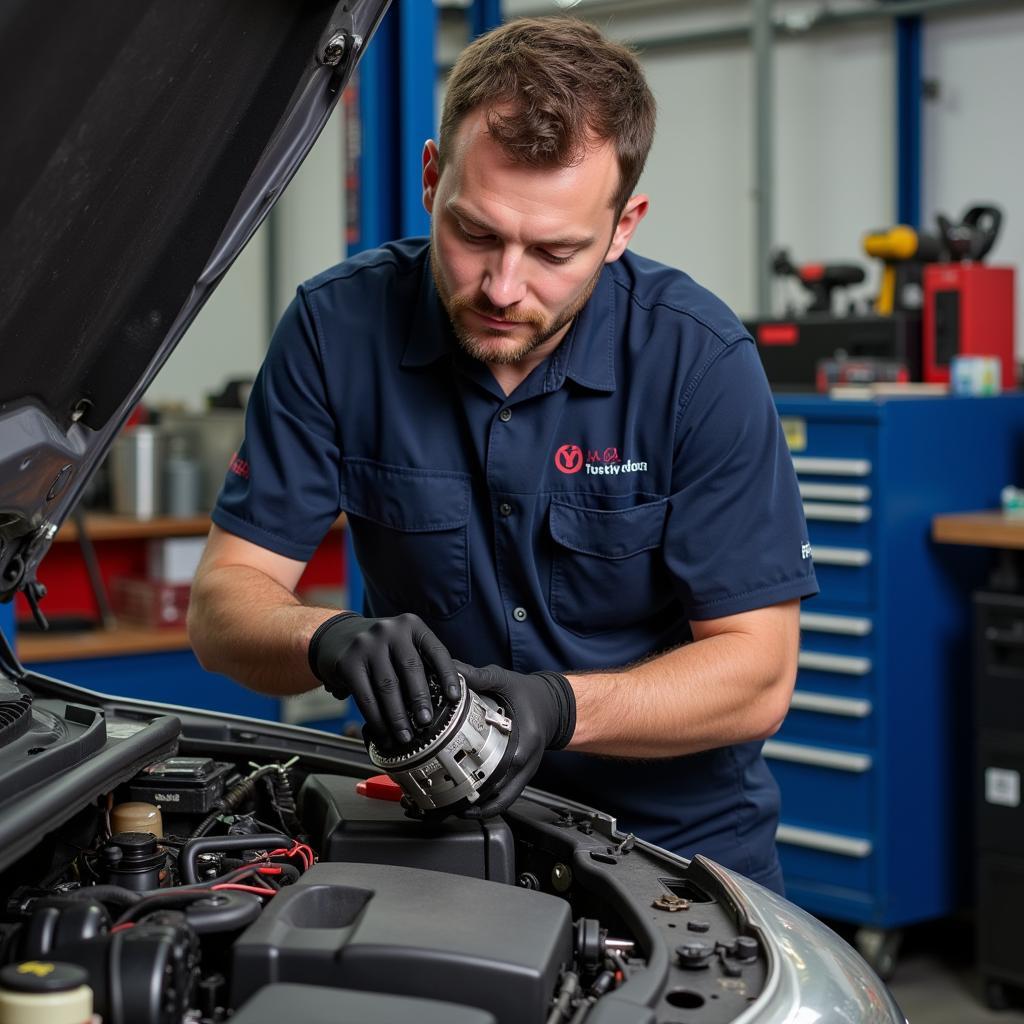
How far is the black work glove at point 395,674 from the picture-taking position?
112cm

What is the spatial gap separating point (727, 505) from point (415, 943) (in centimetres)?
73

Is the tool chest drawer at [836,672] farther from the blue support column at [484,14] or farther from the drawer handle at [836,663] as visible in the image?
the blue support column at [484,14]

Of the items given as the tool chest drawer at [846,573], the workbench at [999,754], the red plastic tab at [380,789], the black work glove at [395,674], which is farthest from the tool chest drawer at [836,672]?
the black work glove at [395,674]

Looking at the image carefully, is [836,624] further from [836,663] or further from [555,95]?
[555,95]

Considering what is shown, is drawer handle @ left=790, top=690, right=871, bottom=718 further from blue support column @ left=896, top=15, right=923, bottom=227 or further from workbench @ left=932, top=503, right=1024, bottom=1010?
blue support column @ left=896, top=15, right=923, bottom=227

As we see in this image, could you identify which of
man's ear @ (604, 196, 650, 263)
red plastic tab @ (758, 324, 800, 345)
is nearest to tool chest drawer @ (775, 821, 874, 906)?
red plastic tab @ (758, 324, 800, 345)

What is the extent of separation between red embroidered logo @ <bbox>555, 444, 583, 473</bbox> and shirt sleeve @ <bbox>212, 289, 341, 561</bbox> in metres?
0.24

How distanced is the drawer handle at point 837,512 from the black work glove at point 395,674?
192cm

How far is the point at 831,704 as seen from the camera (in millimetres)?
3021

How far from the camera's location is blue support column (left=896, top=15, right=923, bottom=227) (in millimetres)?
4918

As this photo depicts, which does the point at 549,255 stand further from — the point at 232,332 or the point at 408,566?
the point at 232,332

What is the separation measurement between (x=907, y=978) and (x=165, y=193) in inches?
96.5

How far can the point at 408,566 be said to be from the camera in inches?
62.7

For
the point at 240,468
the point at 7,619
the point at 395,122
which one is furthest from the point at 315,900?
the point at 395,122
